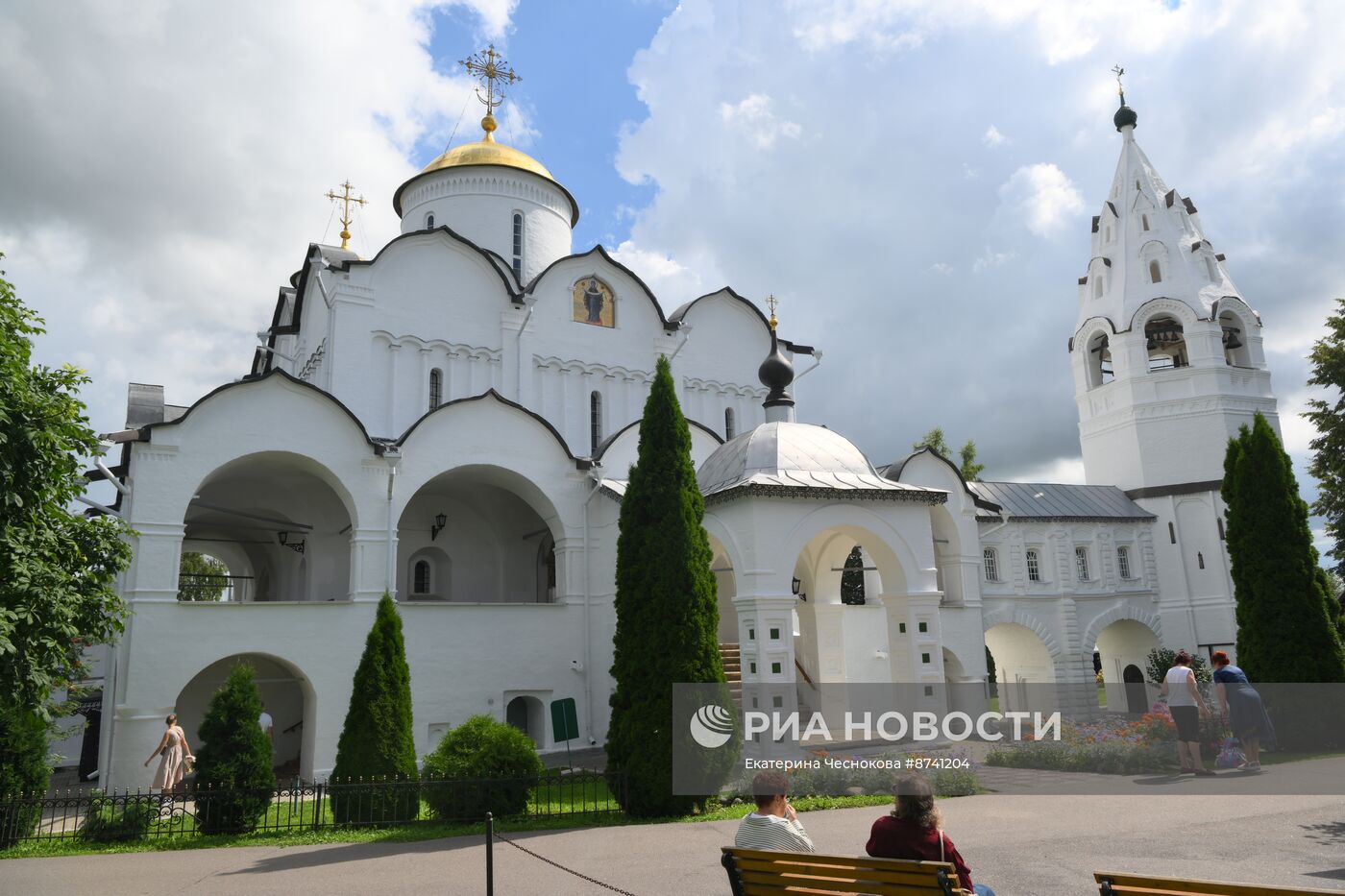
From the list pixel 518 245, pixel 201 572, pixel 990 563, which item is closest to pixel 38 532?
pixel 518 245

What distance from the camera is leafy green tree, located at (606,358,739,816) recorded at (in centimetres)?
909

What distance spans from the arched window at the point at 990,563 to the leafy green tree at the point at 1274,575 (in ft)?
29.2

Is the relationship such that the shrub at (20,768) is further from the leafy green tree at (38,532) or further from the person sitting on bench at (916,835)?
the person sitting on bench at (916,835)

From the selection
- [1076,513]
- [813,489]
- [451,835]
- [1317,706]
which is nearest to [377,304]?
[813,489]

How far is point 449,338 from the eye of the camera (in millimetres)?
18375

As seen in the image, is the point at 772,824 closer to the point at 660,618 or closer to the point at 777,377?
the point at 660,618

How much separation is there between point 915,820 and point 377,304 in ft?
52.1

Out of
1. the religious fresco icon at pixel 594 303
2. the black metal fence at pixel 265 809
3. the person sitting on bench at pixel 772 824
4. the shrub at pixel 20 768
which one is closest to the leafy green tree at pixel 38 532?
the shrub at pixel 20 768

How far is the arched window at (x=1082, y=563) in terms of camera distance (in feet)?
78.0

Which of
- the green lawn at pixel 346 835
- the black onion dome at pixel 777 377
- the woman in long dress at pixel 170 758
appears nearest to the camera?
the green lawn at pixel 346 835

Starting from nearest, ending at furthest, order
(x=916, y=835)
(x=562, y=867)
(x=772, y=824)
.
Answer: (x=916, y=835) → (x=772, y=824) → (x=562, y=867)

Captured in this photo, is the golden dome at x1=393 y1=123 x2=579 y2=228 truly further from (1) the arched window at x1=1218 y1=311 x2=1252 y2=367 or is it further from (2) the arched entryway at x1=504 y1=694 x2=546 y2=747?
(1) the arched window at x1=1218 y1=311 x2=1252 y2=367

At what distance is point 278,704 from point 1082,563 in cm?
1987

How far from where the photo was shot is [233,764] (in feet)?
29.5
